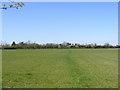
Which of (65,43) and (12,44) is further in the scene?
(65,43)

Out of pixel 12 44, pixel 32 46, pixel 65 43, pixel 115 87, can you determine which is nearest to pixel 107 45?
pixel 65 43

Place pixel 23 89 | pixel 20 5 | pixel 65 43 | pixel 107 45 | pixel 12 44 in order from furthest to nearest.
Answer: pixel 65 43 < pixel 107 45 < pixel 12 44 < pixel 23 89 < pixel 20 5

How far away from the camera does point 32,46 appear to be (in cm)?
12812

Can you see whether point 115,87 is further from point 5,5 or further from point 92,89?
point 5,5

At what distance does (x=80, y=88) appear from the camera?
7.49m

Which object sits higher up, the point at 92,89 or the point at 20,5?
the point at 20,5

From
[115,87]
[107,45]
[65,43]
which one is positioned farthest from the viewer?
[65,43]

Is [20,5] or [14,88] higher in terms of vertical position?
[20,5]

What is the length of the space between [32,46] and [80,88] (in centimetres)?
12198

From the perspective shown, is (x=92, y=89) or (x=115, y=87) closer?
(x=92, y=89)

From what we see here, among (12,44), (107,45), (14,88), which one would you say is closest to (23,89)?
(14,88)

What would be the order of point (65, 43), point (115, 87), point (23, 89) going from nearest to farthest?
1. point (23, 89)
2. point (115, 87)
3. point (65, 43)

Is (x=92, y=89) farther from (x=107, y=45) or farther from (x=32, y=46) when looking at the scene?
(x=107, y=45)

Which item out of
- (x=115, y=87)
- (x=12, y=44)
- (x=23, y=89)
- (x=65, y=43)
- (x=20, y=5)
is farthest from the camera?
(x=65, y=43)
